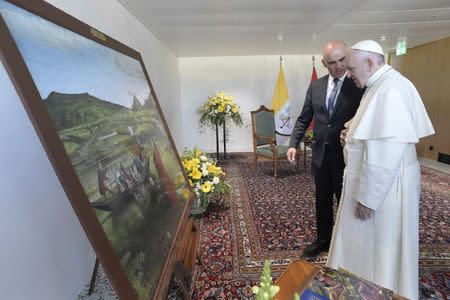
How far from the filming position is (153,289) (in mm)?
818

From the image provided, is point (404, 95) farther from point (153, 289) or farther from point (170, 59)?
point (170, 59)

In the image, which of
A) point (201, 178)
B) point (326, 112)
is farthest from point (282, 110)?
point (326, 112)

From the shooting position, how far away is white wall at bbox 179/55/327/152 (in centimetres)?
618

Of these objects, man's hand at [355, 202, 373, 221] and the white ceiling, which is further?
the white ceiling

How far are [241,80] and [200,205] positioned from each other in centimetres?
411

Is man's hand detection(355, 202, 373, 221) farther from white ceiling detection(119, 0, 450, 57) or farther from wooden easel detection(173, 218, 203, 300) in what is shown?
white ceiling detection(119, 0, 450, 57)

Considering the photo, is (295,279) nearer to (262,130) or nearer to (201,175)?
(201,175)

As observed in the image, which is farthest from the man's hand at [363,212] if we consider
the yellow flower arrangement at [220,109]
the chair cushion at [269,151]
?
the yellow flower arrangement at [220,109]

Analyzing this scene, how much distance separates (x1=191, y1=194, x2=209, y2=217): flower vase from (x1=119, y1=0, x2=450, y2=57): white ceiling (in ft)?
6.15

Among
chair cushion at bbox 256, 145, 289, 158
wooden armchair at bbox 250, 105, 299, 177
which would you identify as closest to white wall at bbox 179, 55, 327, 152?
wooden armchair at bbox 250, 105, 299, 177

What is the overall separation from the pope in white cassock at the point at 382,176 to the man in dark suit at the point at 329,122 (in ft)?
1.16

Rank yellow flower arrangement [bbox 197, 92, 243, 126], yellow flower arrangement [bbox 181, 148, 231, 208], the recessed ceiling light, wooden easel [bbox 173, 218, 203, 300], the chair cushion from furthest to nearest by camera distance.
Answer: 1. yellow flower arrangement [bbox 197, 92, 243, 126]
2. the chair cushion
3. the recessed ceiling light
4. yellow flower arrangement [bbox 181, 148, 231, 208]
5. wooden easel [bbox 173, 218, 203, 300]

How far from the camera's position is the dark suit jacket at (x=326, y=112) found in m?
1.75

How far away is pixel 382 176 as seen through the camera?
4.00ft
